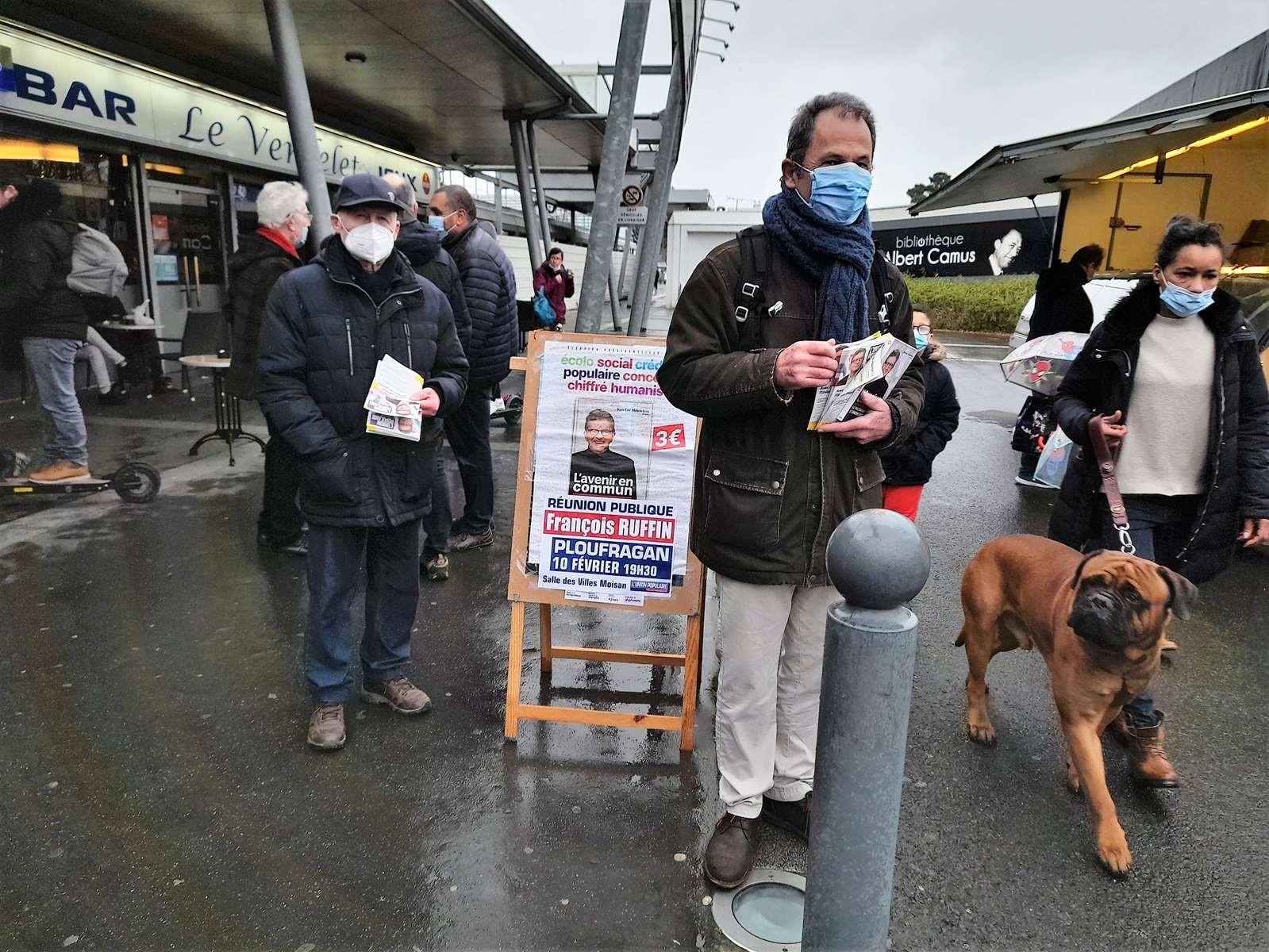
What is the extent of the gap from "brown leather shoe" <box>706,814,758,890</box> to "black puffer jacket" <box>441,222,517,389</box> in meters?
3.19

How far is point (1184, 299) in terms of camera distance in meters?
3.17

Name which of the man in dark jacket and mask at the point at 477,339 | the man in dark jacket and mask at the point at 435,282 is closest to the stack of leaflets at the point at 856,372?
the man in dark jacket and mask at the point at 435,282

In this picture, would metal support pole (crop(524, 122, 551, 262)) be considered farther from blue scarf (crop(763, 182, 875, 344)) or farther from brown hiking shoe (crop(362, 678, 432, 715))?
blue scarf (crop(763, 182, 875, 344))

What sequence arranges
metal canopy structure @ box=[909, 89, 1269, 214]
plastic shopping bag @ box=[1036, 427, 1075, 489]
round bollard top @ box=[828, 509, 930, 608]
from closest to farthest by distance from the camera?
round bollard top @ box=[828, 509, 930, 608] → metal canopy structure @ box=[909, 89, 1269, 214] → plastic shopping bag @ box=[1036, 427, 1075, 489]

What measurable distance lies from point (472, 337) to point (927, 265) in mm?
28180

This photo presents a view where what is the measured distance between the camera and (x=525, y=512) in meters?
3.43

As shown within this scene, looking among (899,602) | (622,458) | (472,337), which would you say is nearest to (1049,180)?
(472,337)

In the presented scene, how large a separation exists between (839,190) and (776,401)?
657 millimetres

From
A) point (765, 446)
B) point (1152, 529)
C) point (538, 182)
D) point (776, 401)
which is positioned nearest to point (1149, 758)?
point (1152, 529)

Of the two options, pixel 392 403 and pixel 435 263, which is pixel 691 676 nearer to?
pixel 392 403

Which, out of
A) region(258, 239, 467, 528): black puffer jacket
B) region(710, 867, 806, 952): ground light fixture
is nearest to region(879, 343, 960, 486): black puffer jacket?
region(710, 867, 806, 952): ground light fixture

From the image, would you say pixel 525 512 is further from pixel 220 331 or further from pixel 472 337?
pixel 220 331

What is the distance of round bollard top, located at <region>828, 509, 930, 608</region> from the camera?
5.28 ft

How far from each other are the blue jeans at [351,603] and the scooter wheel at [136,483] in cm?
360
